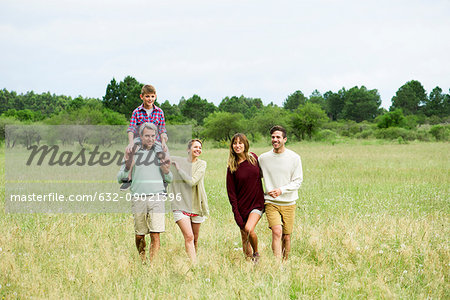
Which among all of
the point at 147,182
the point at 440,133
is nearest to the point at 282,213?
the point at 147,182

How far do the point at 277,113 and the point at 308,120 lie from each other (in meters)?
5.50

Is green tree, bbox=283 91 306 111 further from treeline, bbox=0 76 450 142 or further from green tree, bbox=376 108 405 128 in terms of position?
green tree, bbox=376 108 405 128

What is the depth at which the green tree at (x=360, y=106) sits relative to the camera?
99750mm

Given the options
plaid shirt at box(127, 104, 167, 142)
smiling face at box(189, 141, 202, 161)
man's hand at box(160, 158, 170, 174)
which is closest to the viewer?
man's hand at box(160, 158, 170, 174)

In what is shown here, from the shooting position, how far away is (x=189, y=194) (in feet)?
16.3

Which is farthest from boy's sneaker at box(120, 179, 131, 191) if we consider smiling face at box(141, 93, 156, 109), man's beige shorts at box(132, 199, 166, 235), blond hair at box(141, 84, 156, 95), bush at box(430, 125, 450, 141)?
bush at box(430, 125, 450, 141)

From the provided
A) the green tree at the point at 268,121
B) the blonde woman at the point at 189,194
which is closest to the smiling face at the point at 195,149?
the blonde woman at the point at 189,194

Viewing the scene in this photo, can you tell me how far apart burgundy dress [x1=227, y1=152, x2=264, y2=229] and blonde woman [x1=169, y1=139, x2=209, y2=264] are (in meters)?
0.40

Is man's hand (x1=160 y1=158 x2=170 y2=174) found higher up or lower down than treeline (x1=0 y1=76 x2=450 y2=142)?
lower down

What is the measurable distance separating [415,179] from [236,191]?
10282 millimetres

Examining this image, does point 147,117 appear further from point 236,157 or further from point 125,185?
point 236,157

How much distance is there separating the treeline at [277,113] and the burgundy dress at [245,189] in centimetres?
4075

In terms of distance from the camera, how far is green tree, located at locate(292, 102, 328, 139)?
172 feet

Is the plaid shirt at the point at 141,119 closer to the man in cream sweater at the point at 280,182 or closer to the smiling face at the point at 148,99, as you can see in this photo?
the smiling face at the point at 148,99
